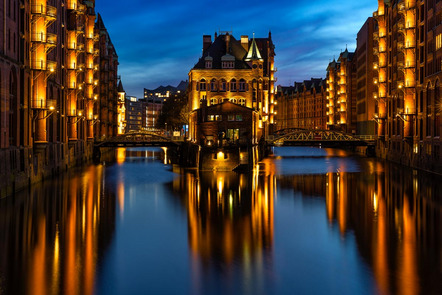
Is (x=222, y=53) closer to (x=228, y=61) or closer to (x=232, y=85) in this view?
(x=228, y=61)

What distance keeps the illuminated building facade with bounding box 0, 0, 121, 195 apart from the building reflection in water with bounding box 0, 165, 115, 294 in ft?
11.1

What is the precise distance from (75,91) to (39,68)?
26.6 metres

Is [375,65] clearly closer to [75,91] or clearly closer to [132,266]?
[75,91]

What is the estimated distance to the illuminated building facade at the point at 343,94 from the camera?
13950 centimetres

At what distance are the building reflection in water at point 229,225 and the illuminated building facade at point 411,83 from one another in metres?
21.3

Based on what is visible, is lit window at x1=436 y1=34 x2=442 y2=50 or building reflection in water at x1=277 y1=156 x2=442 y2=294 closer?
building reflection in water at x1=277 y1=156 x2=442 y2=294

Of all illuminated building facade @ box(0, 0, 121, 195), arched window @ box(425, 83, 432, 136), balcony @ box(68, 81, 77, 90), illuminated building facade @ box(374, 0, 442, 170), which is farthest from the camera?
balcony @ box(68, 81, 77, 90)

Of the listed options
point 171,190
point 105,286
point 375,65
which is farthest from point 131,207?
point 375,65

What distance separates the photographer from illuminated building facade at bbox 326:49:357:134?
13950cm

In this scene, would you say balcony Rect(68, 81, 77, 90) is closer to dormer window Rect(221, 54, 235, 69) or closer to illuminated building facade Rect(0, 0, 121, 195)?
illuminated building facade Rect(0, 0, 121, 195)

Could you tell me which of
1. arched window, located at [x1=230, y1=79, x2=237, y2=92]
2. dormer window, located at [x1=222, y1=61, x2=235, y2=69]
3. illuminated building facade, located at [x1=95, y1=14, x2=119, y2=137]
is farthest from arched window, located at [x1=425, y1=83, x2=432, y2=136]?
illuminated building facade, located at [x1=95, y1=14, x2=119, y2=137]

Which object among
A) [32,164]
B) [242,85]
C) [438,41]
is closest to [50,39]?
[32,164]

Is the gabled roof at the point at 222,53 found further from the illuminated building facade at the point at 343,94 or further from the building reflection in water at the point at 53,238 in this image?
the building reflection in water at the point at 53,238

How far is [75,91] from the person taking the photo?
240ft
